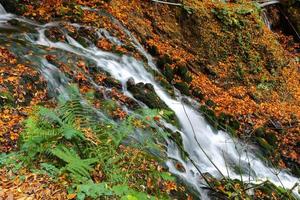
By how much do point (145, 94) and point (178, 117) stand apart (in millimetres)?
1295

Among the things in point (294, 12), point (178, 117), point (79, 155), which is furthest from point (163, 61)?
point (294, 12)

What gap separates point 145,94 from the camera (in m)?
9.70

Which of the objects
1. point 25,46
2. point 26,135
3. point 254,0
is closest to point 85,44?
point 25,46

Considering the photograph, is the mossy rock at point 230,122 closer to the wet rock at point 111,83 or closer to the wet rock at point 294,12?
the wet rock at point 111,83

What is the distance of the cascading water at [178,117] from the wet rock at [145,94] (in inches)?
7.9

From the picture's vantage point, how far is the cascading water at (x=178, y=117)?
8156mm

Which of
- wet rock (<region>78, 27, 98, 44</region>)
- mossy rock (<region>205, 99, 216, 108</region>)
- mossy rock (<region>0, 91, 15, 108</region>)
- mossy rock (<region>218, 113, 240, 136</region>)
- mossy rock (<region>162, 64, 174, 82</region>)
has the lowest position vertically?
mossy rock (<region>218, 113, 240, 136</region>)

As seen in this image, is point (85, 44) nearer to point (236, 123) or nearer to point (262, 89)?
point (236, 123)

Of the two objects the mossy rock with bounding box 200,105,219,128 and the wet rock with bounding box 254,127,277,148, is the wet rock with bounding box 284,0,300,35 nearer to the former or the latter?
the wet rock with bounding box 254,127,277,148

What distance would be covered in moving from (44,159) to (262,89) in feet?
40.8

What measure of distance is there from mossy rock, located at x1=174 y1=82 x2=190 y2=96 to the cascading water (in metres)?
0.31

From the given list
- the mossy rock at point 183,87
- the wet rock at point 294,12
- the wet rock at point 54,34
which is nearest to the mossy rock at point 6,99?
the wet rock at point 54,34

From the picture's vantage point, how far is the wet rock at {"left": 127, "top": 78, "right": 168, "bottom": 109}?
9492 mm

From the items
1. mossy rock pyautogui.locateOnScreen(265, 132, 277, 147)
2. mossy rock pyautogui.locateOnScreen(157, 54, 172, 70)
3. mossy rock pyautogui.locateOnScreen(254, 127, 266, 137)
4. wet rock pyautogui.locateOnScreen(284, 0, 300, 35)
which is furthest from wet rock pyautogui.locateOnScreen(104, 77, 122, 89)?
wet rock pyautogui.locateOnScreen(284, 0, 300, 35)
